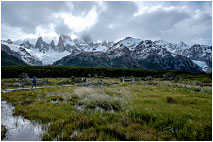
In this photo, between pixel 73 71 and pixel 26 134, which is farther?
pixel 73 71

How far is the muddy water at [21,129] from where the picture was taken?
661 centimetres

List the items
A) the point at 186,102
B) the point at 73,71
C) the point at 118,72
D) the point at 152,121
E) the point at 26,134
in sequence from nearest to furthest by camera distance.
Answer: the point at 26,134 < the point at 152,121 < the point at 186,102 < the point at 73,71 < the point at 118,72

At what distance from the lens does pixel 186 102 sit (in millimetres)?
12992

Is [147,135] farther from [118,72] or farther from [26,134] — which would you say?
[118,72]

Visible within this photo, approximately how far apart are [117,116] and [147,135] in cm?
289

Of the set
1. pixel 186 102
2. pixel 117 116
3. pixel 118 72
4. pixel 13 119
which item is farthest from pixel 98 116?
pixel 118 72

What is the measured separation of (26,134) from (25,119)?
7.76 ft

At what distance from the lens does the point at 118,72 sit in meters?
105

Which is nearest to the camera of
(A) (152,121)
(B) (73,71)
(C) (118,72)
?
(A) (152,121)

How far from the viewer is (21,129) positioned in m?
7.44

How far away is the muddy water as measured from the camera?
661 cm

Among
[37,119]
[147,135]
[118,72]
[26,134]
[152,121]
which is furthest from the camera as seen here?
[118,72]

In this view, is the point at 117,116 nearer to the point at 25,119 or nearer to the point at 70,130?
the point at 70,130

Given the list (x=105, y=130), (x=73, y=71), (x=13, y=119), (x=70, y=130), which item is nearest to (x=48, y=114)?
(x=13, y=119)
